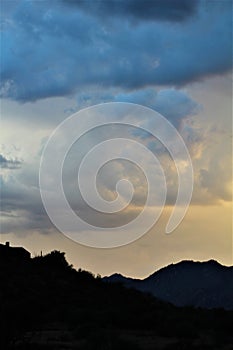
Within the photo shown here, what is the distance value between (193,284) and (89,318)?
127102 millimetres

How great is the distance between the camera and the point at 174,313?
45.2 metres

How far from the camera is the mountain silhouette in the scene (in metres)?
154

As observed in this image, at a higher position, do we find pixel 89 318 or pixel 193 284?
pixel 193 284

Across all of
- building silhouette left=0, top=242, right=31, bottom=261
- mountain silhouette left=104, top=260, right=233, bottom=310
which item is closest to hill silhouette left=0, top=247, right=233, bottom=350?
building silhouette left=0, top=242, right=31, bottom=261

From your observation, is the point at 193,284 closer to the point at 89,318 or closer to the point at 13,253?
the point at 13,253

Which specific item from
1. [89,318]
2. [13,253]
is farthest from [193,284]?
[89,318]

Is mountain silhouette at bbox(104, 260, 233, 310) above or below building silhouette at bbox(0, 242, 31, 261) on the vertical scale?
above

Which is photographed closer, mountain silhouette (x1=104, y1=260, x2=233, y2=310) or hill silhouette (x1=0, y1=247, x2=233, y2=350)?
hill silhouette (x1=0, y1=247, x2=233, y2=350)

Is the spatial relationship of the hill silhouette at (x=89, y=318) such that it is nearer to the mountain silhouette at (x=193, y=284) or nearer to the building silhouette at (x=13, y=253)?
the building silhouette at (x=13, y=253)

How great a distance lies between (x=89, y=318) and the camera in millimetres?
42625

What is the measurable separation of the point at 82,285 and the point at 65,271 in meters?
4.90

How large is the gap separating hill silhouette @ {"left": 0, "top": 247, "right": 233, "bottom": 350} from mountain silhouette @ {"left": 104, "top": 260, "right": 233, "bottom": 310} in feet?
303

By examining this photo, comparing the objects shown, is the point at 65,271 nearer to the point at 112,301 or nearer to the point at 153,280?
the point at 112,301

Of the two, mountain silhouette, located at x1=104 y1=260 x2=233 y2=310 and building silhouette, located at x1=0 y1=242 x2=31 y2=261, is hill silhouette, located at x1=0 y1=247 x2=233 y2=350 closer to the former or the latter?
building silhouette, located at x1=0 y1=242 x2=31 y2=261
